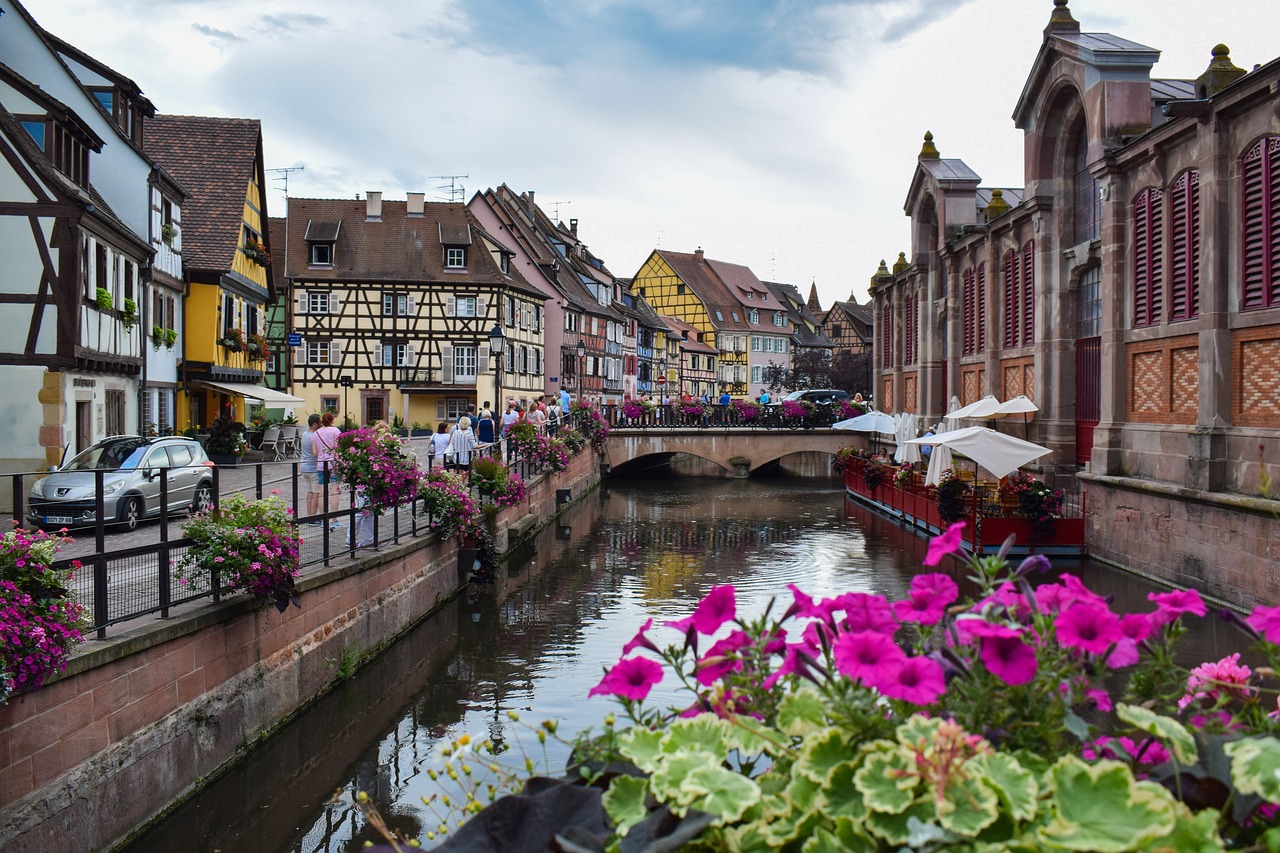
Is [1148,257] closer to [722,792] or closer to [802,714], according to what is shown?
[802,714]

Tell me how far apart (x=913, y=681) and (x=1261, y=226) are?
1681 cm

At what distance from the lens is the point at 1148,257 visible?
20094 millimetres

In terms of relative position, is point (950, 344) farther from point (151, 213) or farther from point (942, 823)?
point (942, 823)

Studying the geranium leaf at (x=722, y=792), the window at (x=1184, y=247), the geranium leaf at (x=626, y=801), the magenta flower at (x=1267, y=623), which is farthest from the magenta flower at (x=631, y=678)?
the window at (x=1184, y=247)

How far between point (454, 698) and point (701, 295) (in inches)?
3059

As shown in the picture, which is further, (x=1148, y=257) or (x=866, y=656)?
(x=1148, y=257)

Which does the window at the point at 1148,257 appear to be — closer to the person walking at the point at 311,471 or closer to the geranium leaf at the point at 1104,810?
the person walking at the point at 311,471

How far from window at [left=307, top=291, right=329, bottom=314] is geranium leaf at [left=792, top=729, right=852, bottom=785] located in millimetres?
50567

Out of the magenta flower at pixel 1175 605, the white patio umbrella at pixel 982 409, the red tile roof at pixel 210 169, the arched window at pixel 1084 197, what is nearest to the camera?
the magenta flower at pixel 1175 605

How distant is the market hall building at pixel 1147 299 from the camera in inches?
656

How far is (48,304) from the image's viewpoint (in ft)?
65.3

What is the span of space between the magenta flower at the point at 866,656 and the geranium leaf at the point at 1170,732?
1.52ft

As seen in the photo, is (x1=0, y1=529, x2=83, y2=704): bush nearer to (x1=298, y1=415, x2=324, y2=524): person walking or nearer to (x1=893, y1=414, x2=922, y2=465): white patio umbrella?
(x1=298, y1=415, x2=324, y2=524): person walking

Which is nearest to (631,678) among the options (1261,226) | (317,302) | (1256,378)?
(1256,378)
